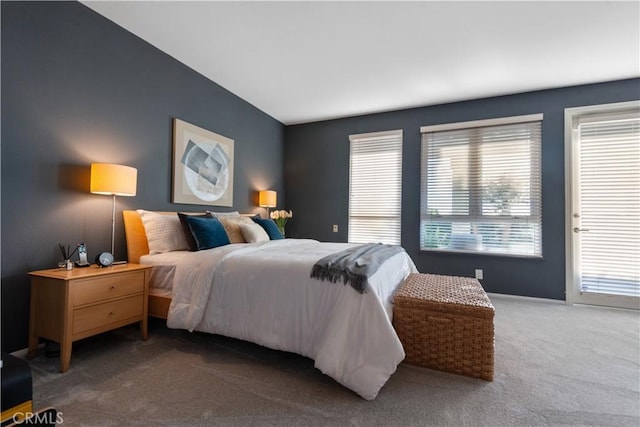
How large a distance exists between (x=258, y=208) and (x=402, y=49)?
289 cm

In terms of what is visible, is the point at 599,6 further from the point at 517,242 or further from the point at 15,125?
the point at 15,125

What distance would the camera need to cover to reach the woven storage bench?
178 cm

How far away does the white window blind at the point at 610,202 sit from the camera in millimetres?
3270

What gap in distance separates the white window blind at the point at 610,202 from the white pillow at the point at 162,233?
456 cm

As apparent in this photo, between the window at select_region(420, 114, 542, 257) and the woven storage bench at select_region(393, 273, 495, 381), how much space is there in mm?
2121

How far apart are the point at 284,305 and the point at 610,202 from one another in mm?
3987

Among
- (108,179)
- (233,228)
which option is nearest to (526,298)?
(233,228)

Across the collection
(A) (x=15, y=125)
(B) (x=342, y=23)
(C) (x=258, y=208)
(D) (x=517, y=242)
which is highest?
(B) (x=342, y=23)

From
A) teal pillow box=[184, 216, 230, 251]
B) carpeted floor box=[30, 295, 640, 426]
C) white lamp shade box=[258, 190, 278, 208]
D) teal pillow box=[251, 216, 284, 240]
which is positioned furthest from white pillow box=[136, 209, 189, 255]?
white lamp shade box=[258, 190, 278, 208]

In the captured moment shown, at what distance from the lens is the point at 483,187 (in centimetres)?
388

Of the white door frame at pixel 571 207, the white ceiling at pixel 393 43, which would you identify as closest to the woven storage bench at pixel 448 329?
the white ceiling at pixel 393 43

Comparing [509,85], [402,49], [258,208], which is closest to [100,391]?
[258,208]

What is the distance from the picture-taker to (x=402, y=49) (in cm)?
283

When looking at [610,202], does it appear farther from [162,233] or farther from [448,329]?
[162,233]
